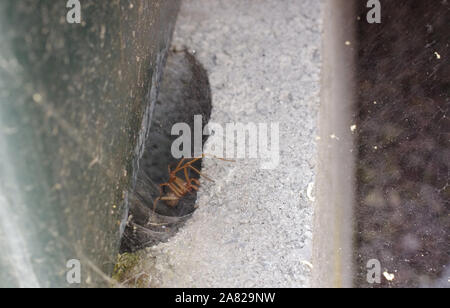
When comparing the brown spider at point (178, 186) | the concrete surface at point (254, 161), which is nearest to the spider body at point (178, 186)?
the brown spider at point (178, 186)

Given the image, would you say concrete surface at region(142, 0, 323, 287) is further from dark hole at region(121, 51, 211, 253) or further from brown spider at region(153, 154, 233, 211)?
brown spider at region(153, 154, 233, 211)

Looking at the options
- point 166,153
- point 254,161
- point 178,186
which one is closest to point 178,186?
point 178,186

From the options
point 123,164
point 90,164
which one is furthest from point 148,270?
point 90,164

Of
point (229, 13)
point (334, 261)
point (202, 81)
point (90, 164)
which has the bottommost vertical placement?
point (334, 261)

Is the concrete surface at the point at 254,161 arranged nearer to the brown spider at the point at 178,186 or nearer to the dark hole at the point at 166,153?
the dark hole at the point at 166,153

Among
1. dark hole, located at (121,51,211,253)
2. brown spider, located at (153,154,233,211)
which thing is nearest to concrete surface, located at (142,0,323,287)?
dark hole, located at (121,51,211,253)

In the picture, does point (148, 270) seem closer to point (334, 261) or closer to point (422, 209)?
point (334, 261)
